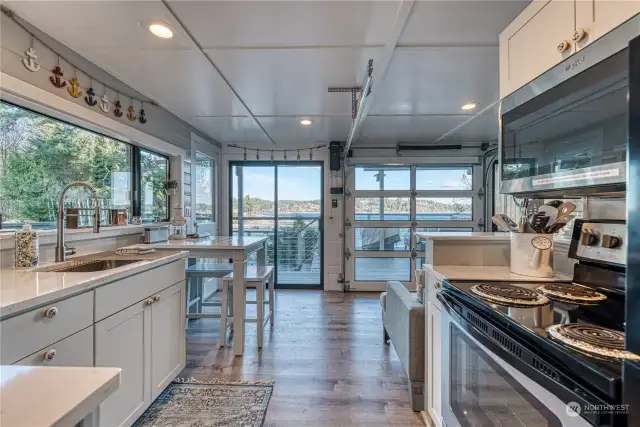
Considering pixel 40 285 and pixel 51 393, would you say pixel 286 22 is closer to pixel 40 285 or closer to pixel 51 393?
pixel 40 285

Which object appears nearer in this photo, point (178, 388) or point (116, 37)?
point (116, 37)

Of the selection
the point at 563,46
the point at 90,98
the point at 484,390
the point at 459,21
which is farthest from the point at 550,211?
the point at 90,98

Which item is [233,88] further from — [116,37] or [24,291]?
[24,291]

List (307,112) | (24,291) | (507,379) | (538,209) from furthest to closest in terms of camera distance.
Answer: (307,112) < (538,209) < (24,291) < (507,379)

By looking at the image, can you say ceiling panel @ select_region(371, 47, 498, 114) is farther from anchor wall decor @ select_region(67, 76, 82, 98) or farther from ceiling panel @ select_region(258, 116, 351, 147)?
anchor wall decor @ select_region(67, 76, 82, 98)

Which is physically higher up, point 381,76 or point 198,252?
point 381,76

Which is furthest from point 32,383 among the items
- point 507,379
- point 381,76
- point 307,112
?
point 307,112

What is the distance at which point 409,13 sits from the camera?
1.66m

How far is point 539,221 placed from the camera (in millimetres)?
1541

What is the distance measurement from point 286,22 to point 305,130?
7.99 feet

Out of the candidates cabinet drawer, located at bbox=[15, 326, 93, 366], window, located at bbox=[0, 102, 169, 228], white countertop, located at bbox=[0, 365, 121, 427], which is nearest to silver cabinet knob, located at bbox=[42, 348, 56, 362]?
cabinet drawer, located at bbox=[15, 326, 93, 366]

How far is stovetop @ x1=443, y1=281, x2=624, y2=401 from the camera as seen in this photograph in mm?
646

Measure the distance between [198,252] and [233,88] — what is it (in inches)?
56.9

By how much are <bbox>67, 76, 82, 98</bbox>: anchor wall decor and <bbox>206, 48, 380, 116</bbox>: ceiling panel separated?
98 cm
